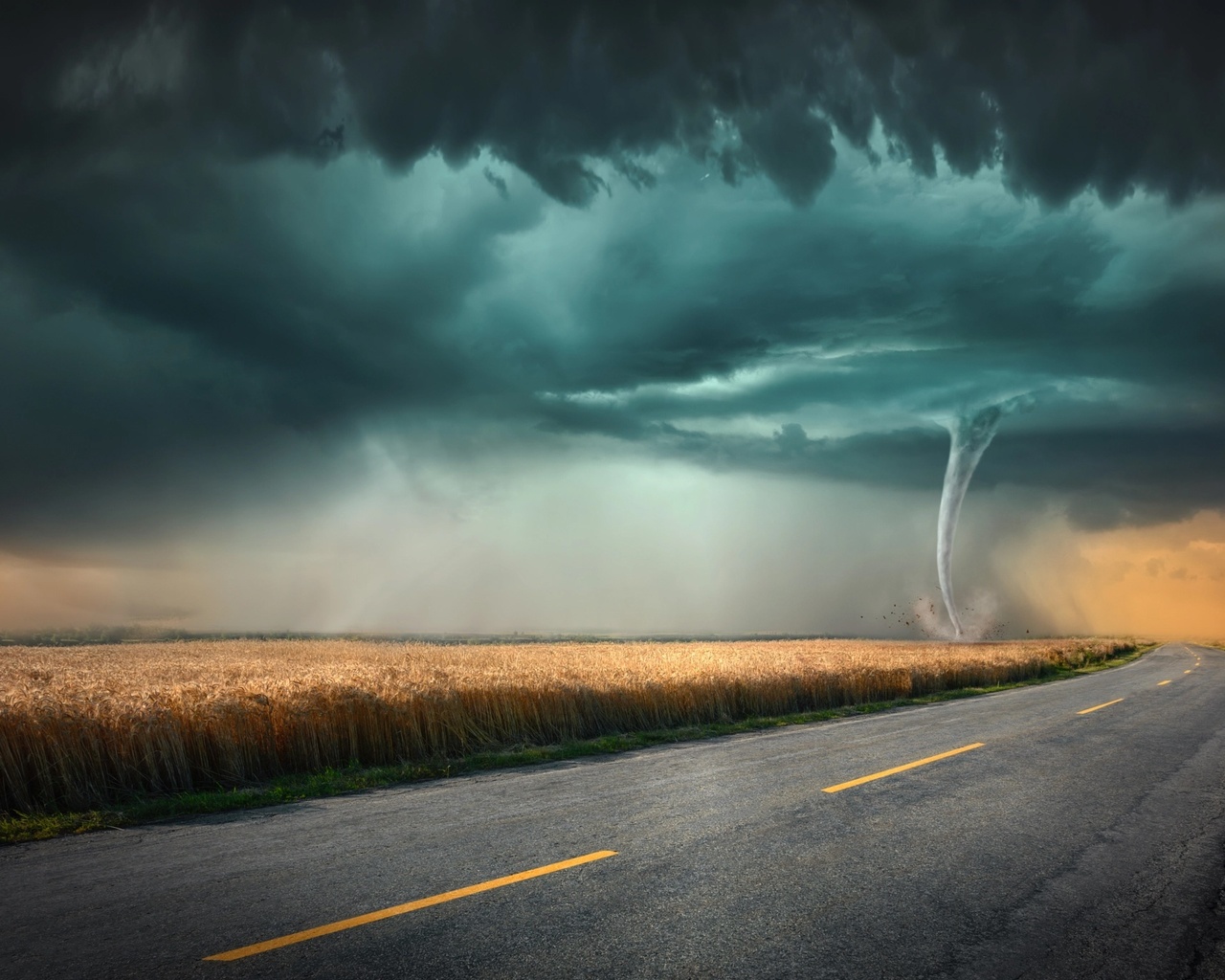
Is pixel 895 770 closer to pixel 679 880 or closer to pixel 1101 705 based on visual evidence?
pixel 679 880

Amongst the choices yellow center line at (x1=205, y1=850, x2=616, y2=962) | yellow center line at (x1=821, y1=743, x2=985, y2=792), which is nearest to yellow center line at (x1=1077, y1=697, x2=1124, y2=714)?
yellow center line at (x1=821, y1=743, x2=985, y2=792)

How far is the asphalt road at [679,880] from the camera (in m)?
4.76

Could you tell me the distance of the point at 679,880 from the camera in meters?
6.05

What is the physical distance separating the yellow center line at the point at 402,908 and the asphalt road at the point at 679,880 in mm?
84

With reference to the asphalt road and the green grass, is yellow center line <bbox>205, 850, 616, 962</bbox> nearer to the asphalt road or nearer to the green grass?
the asphalt road

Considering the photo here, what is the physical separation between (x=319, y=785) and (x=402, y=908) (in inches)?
242

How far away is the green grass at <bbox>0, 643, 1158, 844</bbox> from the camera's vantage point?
8.86m

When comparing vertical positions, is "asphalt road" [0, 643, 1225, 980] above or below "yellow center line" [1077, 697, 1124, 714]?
above

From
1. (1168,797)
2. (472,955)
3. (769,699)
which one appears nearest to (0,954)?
(472,955)

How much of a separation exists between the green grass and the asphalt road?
66cm

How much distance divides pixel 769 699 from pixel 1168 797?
1203cm

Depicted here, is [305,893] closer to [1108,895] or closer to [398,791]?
[398,791]

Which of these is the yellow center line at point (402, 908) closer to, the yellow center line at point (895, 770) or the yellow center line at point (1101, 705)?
the yellow center line at point (895, 770)

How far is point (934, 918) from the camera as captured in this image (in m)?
5.39
